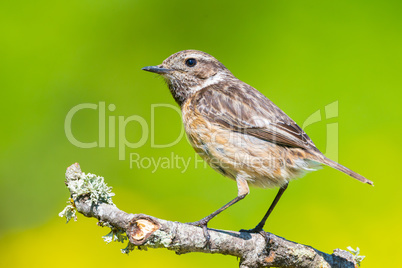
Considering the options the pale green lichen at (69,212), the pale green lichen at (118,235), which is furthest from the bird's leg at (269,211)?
the pale green lichen at (69,212)

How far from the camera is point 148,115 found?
555 centimetres

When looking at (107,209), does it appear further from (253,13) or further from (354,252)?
(253,13)

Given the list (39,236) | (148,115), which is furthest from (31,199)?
(148,115)

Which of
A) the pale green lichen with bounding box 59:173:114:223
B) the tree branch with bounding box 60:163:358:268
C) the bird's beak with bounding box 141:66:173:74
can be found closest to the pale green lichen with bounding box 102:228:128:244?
the tree branch with bounding box 60:163:358:268

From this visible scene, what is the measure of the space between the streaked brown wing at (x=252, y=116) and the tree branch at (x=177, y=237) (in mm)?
998

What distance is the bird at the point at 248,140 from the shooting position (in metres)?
4.86

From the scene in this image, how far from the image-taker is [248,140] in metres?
4.96

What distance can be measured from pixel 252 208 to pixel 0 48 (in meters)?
3.04

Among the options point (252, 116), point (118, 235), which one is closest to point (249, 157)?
point (252, 116)

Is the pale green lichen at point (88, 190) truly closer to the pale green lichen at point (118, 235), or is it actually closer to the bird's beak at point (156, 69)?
the pale green lichen at point (118, 235)

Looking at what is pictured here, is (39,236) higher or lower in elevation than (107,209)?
lower

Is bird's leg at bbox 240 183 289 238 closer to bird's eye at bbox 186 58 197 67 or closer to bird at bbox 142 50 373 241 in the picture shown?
bird at bbox 142 50 373 241

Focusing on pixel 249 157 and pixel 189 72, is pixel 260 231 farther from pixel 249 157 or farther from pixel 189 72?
pixel 189 72

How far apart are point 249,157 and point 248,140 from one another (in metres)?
0.19
